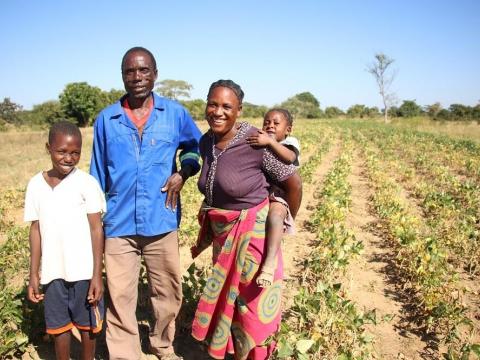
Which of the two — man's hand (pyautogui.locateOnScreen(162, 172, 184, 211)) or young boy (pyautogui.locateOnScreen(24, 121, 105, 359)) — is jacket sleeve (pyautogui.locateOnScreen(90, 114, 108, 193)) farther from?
man's hand (pyautogui.locateOnScreen(162, 172, 184, 211))

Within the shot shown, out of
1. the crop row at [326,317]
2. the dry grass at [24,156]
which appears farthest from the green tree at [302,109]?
the crop row at [326,317]

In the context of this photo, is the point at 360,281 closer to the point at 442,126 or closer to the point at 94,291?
the point at 94,291

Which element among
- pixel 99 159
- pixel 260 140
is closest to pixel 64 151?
pixel 99 159

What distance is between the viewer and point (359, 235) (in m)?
5.61

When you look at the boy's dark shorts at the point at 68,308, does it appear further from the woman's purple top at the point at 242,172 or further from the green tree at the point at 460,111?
the green tree at the point at 460,111

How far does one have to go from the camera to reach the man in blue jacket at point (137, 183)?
2432mm

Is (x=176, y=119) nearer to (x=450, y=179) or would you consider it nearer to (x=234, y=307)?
(x=234, y=307)

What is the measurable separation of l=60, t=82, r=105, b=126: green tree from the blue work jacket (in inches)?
1252

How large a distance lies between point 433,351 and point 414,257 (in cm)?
130

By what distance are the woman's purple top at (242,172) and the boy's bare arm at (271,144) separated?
0.04 meters

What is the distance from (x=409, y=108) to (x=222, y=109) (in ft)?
189

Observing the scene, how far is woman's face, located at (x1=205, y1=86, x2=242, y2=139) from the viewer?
6.80ft

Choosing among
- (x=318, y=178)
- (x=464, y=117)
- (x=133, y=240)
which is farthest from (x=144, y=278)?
(x=464, y=117)

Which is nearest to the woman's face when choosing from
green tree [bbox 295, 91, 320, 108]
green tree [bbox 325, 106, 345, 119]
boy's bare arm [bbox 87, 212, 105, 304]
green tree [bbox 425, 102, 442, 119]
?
boy's bare arm [bbox 87, 212, 105, 304]
